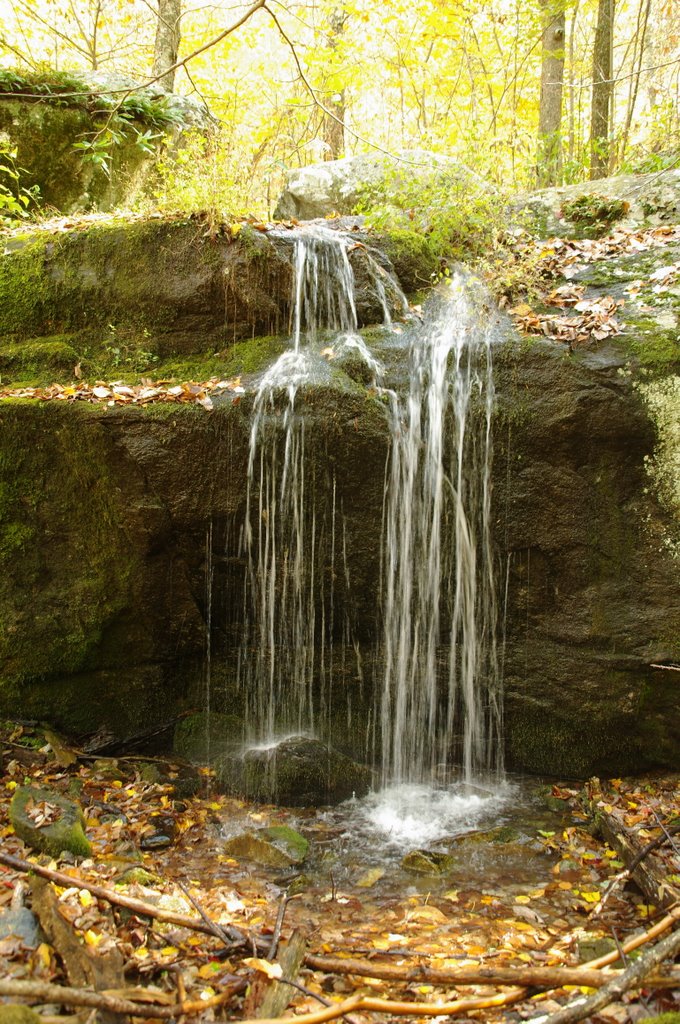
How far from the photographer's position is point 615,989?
2.14 meters

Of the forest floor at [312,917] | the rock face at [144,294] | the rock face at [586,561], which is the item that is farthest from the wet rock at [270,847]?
the rock face at [144,294]

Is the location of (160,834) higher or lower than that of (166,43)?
lower

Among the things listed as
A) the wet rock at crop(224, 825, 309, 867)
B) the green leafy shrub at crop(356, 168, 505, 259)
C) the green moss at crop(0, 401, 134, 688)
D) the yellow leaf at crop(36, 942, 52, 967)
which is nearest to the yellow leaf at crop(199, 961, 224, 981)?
the yellow leaf at crop(36, 942, 52, 967)

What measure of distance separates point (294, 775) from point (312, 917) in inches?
62.9

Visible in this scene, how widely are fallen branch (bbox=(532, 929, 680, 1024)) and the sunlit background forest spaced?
6256 millimetres

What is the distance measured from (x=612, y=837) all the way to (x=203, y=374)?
464 cm

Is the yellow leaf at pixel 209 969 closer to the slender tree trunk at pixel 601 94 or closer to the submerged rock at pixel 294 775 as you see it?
Answer: the submerged rock at pixel 294 775

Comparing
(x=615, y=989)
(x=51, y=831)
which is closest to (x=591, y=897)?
(x=615, y=989)

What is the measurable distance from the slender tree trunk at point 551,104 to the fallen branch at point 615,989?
391 inches

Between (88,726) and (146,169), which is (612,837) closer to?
(88,726)

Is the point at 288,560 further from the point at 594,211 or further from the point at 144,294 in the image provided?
the point at 594,211

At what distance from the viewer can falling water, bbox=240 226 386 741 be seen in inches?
217

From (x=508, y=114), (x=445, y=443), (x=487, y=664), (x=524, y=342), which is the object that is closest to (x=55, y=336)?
(x=445, y=443)

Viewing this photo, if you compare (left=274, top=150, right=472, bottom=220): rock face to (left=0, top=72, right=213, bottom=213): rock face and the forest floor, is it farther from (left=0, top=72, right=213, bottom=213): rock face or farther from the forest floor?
the forest floor
